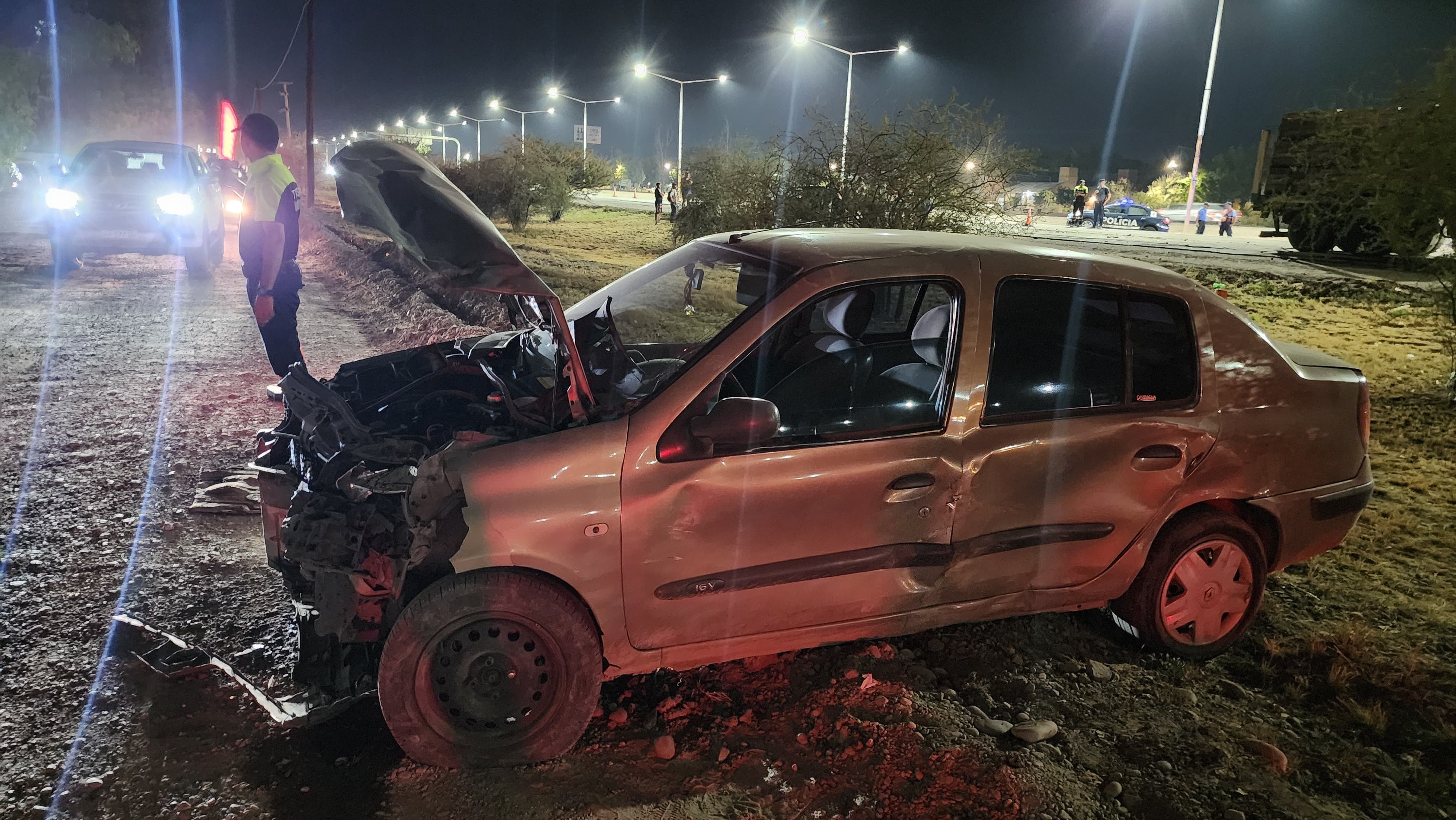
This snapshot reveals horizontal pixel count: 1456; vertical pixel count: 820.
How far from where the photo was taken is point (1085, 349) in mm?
3375

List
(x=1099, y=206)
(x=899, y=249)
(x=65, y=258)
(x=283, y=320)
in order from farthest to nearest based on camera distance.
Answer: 1. (x=1099, y=206)
2. (x=65, y=258)
3. (x=283, y=320)
4. (x=899, y=249)

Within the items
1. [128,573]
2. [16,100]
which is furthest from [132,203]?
[16,100]

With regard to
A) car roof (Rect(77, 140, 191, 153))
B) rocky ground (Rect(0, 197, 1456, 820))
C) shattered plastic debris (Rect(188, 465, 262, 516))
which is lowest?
rocky ground (Rect(0, 197, 1456, 820))

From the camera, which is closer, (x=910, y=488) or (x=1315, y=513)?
(x=910, y=488)

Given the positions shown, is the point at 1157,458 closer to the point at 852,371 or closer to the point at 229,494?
the point at 852,371

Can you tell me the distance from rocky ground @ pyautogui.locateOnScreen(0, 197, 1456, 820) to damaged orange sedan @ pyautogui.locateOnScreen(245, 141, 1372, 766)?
0.22 m

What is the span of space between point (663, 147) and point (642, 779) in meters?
49.9

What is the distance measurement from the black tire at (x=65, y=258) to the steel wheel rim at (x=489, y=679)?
1345 centimetres

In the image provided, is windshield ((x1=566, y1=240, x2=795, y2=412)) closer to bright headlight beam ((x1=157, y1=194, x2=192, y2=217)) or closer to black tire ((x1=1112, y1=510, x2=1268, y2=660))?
black tire ((x1=1112, y1=510, x2=1268, y2=660))

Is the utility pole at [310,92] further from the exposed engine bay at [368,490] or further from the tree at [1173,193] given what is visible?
the tree at [1173,193]

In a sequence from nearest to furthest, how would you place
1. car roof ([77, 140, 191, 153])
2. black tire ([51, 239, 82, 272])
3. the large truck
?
the large truck, car roof ([77, 140, 191, 153]), black tire ([51, 239, 82, 272])

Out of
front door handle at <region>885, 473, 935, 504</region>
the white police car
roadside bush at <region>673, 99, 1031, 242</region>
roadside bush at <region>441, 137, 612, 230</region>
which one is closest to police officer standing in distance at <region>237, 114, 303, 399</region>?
front door handle at <region>885, 473, 935, 504</region>

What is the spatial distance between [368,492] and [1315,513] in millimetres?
3568

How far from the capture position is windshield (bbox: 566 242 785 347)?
3611 millimetres
